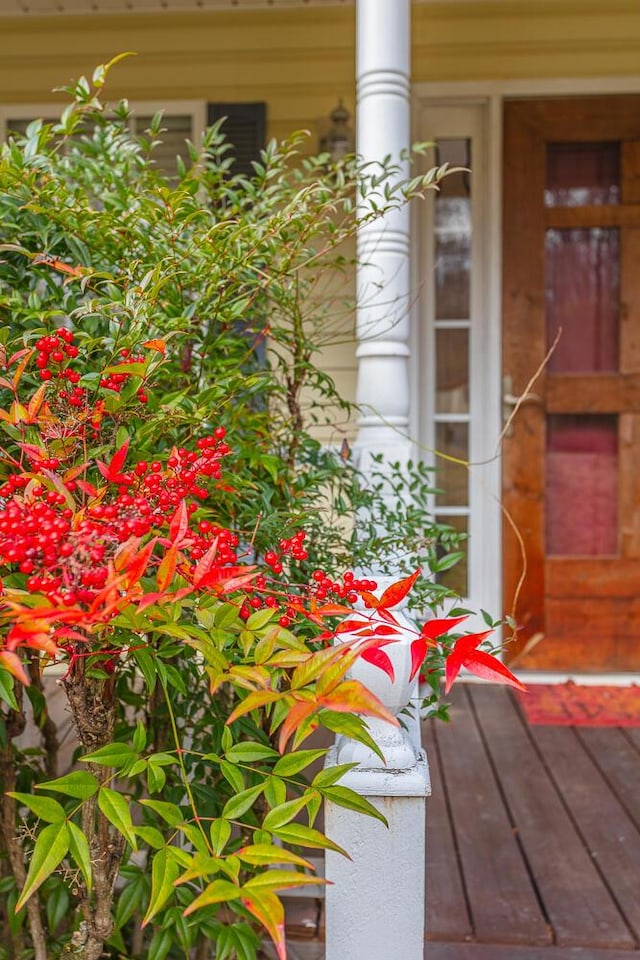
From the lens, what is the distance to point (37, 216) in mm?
1528

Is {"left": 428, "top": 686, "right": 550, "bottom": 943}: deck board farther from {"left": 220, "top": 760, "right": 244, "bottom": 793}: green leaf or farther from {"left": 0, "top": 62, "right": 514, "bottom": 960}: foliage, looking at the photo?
{"left": 220, "top": 760, "right": 244, "bottom": 793}: green leaf

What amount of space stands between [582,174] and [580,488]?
48.5 inches

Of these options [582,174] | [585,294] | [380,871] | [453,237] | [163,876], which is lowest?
[380,871]

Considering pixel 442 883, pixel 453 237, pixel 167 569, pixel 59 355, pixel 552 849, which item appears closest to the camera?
pixel 167 569

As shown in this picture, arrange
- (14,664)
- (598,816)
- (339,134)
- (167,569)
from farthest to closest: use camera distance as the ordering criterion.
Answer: (339,134) → (598,816) → (167,569) → (14,664)

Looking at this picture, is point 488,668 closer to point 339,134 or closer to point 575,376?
point 575,376

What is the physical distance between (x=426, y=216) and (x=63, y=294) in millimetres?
2354

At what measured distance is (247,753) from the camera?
3.61ft

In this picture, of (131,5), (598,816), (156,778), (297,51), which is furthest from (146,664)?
(131,5)

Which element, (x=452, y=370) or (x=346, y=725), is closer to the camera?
(x=346, y=725)

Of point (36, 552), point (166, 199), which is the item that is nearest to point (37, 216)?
point (166, 199)

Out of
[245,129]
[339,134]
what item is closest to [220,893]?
[339,134]

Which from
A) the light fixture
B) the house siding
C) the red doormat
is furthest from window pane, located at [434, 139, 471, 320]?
the red doormat

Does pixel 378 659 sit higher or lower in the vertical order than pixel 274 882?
higher
